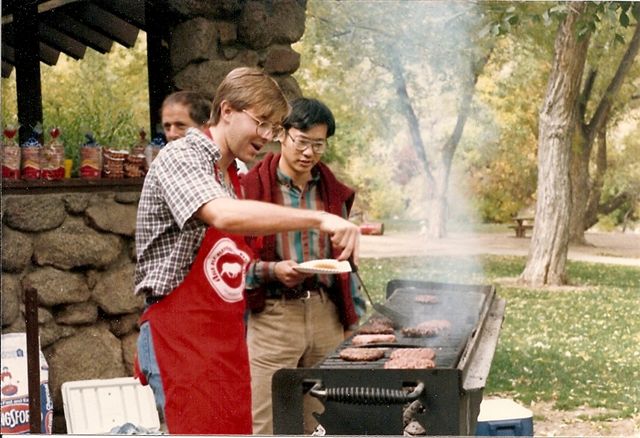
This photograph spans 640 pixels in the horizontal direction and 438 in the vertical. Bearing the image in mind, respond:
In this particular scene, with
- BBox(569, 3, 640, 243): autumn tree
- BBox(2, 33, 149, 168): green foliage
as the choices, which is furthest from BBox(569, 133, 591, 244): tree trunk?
BBox(2, 33, 149, 168): green foliage

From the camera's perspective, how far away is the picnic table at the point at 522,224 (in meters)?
4.63

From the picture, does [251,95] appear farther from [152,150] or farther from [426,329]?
[152,150]

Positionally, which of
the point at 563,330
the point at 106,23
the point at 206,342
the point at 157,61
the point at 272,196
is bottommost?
the point at 563,330

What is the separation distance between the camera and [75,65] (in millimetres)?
3916

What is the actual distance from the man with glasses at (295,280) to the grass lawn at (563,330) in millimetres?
1303

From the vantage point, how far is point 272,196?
11.1 feet

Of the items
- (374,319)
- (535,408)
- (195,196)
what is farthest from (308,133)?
(535,408)

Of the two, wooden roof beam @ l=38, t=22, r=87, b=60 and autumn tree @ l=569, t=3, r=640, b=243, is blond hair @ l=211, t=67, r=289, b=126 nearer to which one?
wooden roof beam @ l=38, t=22, r=87, b=60

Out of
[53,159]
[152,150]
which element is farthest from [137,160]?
Result: [53,159]

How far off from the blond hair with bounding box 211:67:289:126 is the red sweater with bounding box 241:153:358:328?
31.6 inches

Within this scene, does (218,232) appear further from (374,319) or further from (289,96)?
(289,96)

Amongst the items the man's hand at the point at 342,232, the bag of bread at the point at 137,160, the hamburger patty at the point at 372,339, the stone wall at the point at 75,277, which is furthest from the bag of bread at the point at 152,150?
the man's hand at the point at 342,232

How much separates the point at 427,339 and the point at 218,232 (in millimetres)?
1062

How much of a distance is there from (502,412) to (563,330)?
1.42 meters
